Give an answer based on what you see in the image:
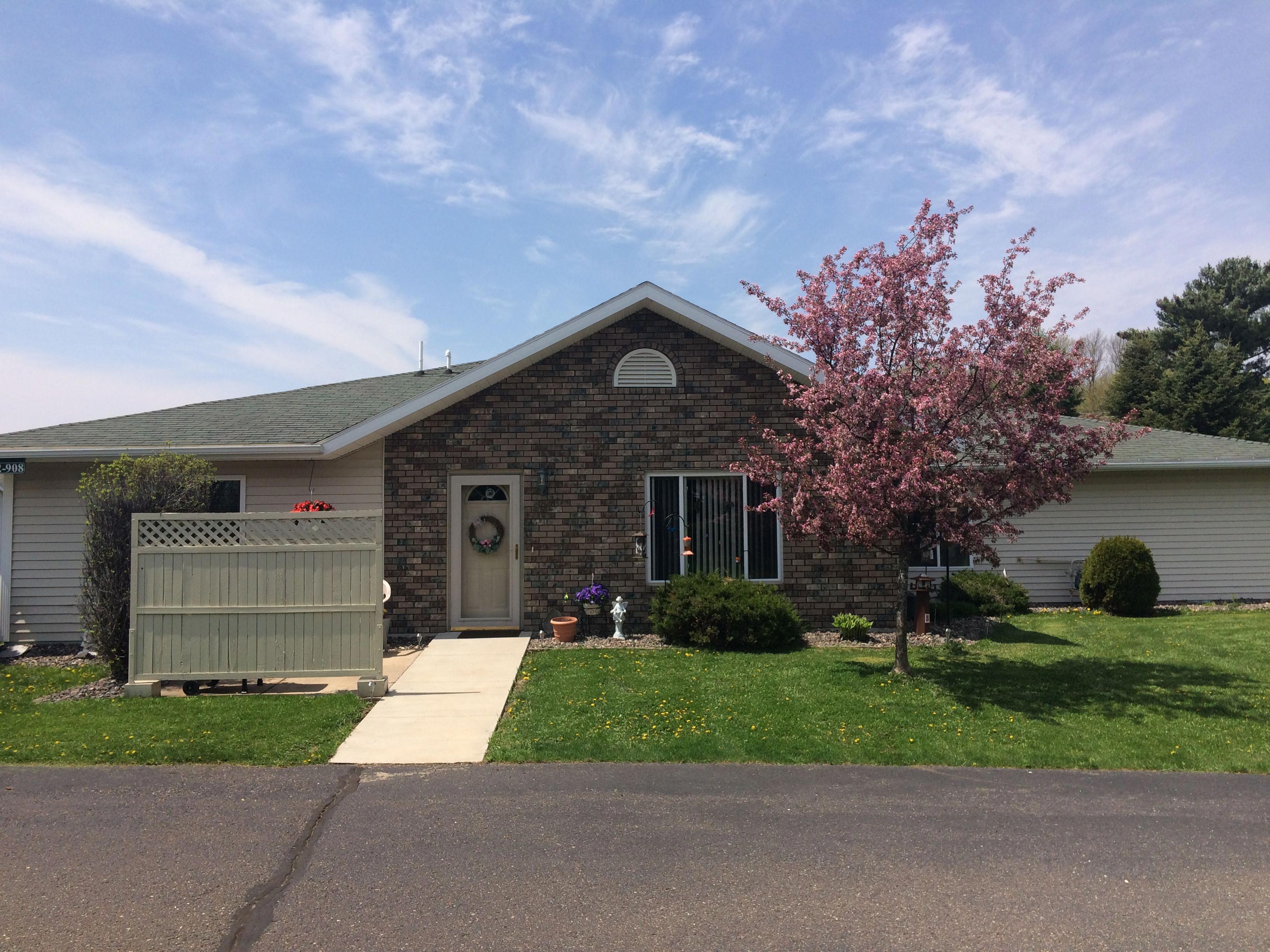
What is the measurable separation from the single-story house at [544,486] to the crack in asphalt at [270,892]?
6.25 metres

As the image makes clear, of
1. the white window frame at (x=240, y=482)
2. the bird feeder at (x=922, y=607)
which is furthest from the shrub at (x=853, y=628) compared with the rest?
the white window frame at (x=240, y=482)

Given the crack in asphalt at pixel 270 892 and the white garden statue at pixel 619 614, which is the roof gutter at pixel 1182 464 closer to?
the white garden statue at pixel 619 614

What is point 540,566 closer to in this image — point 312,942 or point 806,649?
point 806,649

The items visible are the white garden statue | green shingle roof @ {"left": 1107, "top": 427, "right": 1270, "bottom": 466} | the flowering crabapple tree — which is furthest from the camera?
green shingle roof @ {"left": 1107, "top": 427, "right": 1270, "bottom": 466}

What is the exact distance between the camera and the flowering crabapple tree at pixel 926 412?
8305mm

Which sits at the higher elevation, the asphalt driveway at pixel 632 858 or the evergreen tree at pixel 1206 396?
the evergreen tree at pixel 1206 396

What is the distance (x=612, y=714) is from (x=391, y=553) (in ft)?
17.0

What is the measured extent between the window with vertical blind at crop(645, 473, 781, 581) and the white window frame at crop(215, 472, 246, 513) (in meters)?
5.68

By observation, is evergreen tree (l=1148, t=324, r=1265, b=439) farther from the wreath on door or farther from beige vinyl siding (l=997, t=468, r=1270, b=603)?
the wreath on door

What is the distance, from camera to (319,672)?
8461mm

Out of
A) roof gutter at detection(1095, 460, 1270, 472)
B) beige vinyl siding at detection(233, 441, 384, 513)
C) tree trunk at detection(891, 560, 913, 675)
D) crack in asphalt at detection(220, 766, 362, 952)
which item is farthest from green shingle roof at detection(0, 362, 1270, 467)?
crack in asphalt at detection(220, 766, 362, 952)

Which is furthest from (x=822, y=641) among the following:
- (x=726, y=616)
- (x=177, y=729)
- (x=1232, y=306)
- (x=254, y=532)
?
(x=1232, y=306)

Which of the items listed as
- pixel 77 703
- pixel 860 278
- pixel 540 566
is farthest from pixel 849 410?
pixel 77 703

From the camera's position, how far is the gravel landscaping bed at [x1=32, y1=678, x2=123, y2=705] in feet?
27.7
